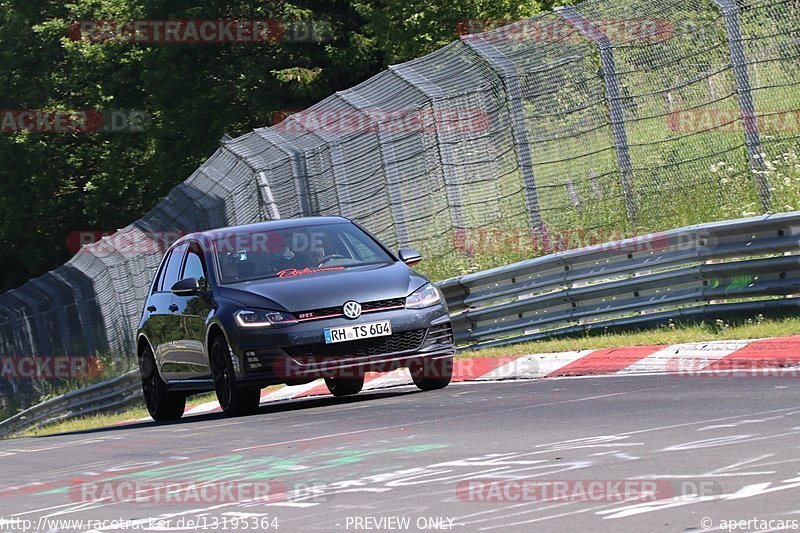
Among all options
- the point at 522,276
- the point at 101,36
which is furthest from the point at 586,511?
the point at 101,36

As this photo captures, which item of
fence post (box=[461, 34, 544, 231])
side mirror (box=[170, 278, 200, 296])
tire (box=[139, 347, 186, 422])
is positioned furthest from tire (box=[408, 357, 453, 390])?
fence post (box=[461, 34, 544, 231])

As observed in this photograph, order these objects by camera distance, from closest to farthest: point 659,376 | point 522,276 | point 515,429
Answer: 1. point 515,429
2. point 659,376
3. point 522,276

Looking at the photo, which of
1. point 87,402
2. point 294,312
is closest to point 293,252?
point 294,312

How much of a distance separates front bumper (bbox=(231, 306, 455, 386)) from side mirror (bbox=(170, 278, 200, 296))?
0.97m

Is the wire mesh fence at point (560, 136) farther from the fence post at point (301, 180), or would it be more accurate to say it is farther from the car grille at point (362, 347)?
the car grille at point (362, 347)

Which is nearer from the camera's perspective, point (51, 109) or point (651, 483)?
point (651, 483)

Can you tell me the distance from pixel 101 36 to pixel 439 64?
36029 mm

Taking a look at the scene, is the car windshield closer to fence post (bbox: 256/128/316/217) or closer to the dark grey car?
the dark grey car

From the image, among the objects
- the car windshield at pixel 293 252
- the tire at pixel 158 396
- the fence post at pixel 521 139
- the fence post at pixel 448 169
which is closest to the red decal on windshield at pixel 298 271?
the car windshield at pixel 293 252

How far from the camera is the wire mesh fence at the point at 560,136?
14562mm

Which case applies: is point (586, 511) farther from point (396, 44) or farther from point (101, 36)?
point (101, 36)

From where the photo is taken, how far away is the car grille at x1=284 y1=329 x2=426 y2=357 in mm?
12430

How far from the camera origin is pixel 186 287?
13445 millimetres

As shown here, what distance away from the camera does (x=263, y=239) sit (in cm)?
1391
